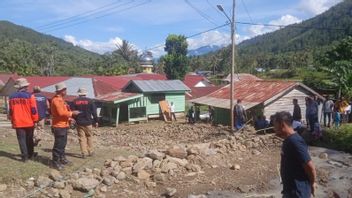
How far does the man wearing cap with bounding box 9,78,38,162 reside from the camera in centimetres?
903

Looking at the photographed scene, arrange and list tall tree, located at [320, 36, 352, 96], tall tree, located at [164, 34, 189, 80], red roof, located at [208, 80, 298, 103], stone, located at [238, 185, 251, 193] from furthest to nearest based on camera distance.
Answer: tall tree, located at [164, 34, 189, 80], tall tree, located at [320, 36, 352, 96], red roof, located at [208, 80, 298, 103], stone, located at [238, 185, 251, 193]

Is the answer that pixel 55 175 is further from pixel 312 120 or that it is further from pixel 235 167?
pixel 312 120

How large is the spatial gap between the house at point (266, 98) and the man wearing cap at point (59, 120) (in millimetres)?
13899

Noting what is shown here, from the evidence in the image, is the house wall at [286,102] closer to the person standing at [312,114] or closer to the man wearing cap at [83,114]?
the person standing at [312,114]

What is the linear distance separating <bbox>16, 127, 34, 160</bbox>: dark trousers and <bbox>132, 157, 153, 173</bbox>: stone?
2.40 meters

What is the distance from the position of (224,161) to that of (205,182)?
7.72ft

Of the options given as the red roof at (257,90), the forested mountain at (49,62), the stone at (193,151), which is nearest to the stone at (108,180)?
the stone at (193,151)

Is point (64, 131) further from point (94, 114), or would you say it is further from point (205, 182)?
point (205, 182)

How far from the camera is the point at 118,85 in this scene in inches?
1533

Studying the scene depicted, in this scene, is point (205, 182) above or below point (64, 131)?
below

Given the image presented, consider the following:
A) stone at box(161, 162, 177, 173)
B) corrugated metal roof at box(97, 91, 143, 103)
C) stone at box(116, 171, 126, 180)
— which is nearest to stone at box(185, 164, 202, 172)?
stone at box(161, 162, 177, 173)

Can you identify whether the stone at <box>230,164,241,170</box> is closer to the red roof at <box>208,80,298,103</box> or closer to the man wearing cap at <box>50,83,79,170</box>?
the man wearing cap at <box>50,83,79,170</box>

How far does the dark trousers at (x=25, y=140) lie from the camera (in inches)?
356

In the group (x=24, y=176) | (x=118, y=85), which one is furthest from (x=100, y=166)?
(x=118, y=85)
